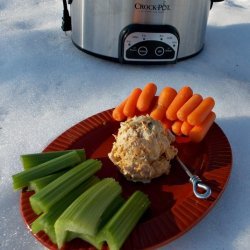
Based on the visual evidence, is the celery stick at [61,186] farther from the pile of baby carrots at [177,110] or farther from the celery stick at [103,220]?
the pile of baby carrots at [177,110]

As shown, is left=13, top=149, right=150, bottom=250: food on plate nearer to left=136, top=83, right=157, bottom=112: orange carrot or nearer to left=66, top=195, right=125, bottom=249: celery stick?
left=66, top=195, right=125, bottom=249: celery stick

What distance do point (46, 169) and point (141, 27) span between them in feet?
2.13

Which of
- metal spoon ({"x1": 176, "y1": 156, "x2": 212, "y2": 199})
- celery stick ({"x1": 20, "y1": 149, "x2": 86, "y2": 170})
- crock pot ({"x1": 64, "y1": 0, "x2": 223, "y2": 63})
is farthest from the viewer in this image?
crock pot ({"x1": 64, "y1": 0, "x2": 223, "y2": 63})

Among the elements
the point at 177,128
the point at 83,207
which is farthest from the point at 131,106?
the point at 83,207

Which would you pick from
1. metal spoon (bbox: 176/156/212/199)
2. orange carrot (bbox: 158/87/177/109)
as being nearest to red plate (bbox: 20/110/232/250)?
metal spoon (bbox: 176/156/212/199)

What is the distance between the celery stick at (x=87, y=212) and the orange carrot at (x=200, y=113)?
0.29 m

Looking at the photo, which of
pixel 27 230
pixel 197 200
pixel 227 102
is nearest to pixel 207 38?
pixel 227 102

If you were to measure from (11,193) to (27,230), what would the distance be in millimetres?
135

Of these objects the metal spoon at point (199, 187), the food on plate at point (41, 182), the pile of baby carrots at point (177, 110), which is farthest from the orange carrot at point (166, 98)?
the food on plate at point (41, 182)

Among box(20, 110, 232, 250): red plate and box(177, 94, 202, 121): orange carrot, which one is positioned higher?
box(177, 94, 202, 121): orange carrot

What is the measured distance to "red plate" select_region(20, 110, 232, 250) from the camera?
82 centimetres

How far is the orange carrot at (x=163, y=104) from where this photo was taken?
1138mm

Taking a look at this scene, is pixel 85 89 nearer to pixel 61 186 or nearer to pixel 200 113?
pixel 200 113

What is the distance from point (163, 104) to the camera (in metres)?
1.15
